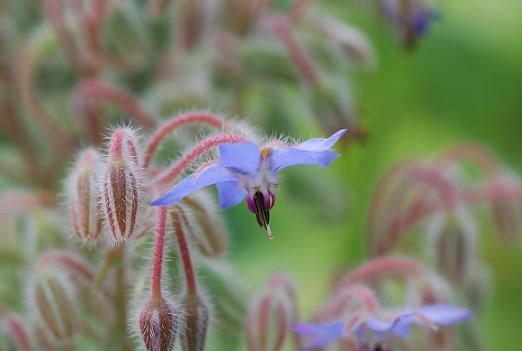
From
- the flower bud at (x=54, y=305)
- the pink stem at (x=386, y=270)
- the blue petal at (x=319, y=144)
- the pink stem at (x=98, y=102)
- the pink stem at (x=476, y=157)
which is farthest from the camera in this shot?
the pink stem at (x=476, y=157)

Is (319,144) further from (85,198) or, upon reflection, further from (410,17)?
(410,17)

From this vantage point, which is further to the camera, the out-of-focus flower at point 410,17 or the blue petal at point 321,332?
the out-of-focus flower at point 410,17

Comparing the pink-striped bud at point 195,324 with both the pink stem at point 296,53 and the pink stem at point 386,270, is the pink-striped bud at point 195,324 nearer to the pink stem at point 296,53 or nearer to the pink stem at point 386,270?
the pink stem at point 386,270

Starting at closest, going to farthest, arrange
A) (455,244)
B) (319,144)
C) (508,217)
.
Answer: (319,144) → (455,244) → (508,217)

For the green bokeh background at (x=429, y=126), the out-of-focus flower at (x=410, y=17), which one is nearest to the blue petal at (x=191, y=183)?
the out-of-focus flower at (x=410, y=17)

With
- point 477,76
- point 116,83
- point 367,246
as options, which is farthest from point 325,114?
point 477,76

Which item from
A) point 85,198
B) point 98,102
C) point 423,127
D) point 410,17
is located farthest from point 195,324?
point 423,127
